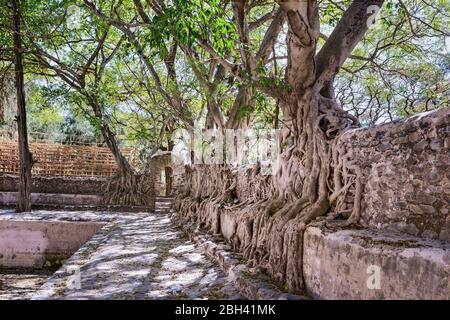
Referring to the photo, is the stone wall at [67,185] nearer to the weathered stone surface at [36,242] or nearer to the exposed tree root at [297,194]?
the weathered stone surface at [36,242]

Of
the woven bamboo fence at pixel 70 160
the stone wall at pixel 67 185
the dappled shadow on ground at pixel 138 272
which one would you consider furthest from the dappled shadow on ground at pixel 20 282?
the woven bamboo fence at pixel 70 160

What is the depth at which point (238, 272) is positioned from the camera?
Result: 4555mm

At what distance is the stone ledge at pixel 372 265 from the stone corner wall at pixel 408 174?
173 mm

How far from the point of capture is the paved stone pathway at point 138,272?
4.26m

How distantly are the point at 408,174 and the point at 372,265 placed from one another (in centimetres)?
82

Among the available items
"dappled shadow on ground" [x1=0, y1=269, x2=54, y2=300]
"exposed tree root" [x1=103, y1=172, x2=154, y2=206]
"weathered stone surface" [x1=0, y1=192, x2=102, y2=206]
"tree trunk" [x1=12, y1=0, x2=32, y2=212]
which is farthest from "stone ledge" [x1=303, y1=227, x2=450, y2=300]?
"weathered stone surface" [x1=0, y1=192, x2=102, y2=206]

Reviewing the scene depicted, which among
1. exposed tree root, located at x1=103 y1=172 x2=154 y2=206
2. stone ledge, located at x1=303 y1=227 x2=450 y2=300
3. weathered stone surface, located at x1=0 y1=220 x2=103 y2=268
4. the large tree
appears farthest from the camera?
exposed tree root, located at x1=103 y1=172 x2=154 y2=206

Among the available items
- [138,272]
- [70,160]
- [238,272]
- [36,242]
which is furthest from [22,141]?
[238,272]

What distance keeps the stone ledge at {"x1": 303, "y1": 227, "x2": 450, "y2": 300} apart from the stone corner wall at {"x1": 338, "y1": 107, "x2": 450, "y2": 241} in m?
0.17

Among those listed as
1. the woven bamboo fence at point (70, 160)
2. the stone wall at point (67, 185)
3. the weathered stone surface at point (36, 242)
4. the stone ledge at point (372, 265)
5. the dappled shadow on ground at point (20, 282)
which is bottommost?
the dappled shadow on ground at point (20, 282)

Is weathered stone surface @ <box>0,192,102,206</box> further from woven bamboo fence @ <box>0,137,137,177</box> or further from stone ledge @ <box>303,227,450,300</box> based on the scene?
stone ledge @ <box>303,227,450,300</box>

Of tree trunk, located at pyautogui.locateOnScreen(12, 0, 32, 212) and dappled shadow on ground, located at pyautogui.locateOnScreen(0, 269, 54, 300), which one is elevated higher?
tree trunk, located at pyautogui.locateOnScreen(12, 0, 32, 212)

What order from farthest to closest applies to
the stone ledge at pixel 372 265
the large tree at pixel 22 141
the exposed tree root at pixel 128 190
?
the exposed tree root at pixel 128 190, the large tree at pixel 22 141, the stone ledge at pixel 372 265

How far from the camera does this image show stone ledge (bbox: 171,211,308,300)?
3733 millimetres
